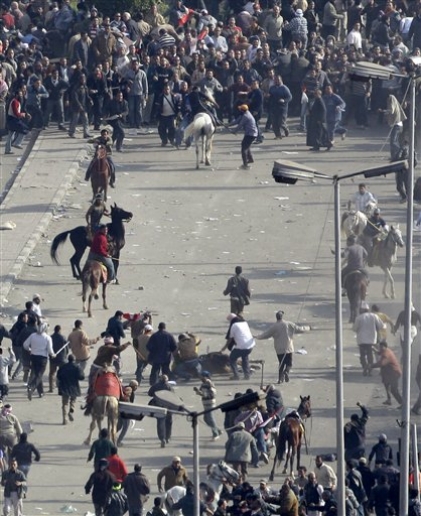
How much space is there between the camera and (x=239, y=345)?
3067cm

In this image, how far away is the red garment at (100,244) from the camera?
1318 inches

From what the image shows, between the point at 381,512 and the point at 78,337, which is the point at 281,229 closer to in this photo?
the point at 78,337

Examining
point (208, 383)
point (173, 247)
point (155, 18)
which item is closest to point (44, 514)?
point (208, 383)

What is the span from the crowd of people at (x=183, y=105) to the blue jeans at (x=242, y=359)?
0.07ft

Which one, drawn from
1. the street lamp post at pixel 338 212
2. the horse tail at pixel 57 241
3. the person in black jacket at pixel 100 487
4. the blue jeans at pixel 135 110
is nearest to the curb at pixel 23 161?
the blue jeans at pixel 135 110

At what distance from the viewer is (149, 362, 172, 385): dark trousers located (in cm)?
3044

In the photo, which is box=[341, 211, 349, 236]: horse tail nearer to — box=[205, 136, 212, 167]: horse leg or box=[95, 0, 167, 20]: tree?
box=[205, 136, 212, 167]: horse leg

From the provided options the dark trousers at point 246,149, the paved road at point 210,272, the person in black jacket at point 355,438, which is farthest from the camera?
the dark trousers at point 246,149

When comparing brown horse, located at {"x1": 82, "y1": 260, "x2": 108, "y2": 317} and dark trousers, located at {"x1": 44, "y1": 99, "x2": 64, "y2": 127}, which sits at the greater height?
dark trousers, located at {"x1": 44, "y1": 99, "x2": 64, "y2": 127}

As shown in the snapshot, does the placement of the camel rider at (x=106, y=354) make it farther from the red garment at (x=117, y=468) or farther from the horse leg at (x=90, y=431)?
the red garment at (x=117, y=468)

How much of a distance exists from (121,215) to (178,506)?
951 centimetres

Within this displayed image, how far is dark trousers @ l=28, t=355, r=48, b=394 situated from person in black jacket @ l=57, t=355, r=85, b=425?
740 mm

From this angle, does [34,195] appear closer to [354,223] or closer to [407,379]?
[354,223]

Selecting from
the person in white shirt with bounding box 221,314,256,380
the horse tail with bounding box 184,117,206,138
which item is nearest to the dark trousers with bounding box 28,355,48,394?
the person in white shirt with bounding box 221,314,256,380
